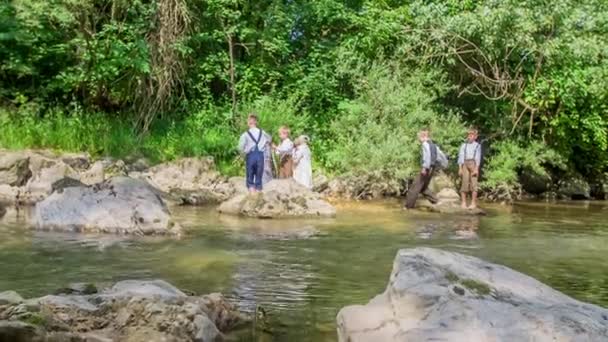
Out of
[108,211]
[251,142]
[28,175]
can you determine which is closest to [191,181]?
[28,175]

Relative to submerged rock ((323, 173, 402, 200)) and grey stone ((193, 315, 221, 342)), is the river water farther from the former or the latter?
submerged rock ((323, 173, 402, 200))

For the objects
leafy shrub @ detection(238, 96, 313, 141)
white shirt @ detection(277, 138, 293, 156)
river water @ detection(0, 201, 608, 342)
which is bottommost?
river water @ detection(0, 201, 608, 342)

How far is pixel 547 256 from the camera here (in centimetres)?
1096

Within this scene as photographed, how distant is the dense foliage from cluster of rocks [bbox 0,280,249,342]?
13.6 m

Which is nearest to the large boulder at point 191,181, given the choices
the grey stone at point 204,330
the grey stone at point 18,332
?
the grey stone at point 204,330

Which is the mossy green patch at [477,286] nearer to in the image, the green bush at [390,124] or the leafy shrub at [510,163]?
the green bush at [390,124]

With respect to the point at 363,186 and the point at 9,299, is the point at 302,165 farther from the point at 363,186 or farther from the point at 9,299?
the point at 9,299

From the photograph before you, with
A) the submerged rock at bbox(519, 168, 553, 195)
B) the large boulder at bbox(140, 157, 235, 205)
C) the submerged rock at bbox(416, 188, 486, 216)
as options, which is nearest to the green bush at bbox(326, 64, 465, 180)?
the submerged rock at bbox(416, 188, 486, 216)

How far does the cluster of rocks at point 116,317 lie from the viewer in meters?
5.56

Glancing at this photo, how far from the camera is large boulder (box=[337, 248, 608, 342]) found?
4.81 meters

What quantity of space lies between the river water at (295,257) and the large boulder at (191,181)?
1864mm

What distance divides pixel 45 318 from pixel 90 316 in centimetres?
39

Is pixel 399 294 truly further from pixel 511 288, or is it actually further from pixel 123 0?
pixel 123 0

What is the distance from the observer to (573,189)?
74.0 feet
